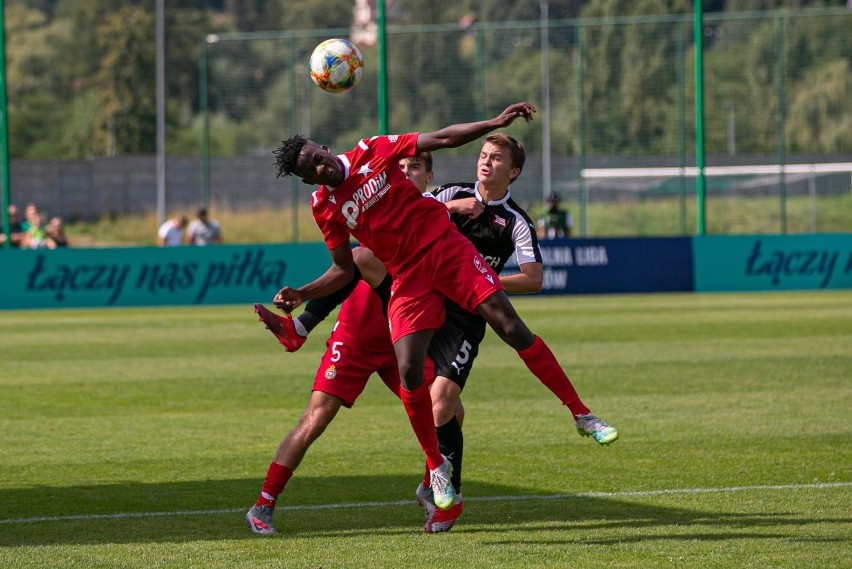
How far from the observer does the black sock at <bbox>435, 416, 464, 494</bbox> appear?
7.83 meters

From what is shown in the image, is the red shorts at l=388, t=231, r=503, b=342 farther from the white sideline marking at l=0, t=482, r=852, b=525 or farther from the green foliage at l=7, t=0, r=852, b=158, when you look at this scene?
the green foliage at l=7, t=0, r=852, b=158

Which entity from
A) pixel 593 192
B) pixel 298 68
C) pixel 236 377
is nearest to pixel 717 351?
pixel 236 377

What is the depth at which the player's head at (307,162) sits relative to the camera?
705cm

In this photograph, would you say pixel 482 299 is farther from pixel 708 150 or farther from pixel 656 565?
pixel 708 150

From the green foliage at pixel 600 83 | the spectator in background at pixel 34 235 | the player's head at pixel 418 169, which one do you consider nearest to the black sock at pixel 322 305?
the player's head at pixel 418 169

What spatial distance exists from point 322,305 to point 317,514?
1.21 metres

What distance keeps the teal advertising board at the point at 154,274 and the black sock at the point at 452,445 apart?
651 inches

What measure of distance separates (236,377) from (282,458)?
7.28m

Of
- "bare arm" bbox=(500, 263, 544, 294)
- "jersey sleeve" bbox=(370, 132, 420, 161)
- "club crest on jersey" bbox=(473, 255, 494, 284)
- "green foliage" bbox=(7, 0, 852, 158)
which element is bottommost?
"bare arm" bbox=(500, 263, 544, 294)

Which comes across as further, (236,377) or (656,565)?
(236,377)

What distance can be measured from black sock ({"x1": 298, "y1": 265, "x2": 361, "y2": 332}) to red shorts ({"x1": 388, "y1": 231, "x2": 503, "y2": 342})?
48cm

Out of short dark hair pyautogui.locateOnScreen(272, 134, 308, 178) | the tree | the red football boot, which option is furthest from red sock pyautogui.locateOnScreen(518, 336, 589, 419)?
the tree

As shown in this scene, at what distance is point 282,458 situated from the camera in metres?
7.52

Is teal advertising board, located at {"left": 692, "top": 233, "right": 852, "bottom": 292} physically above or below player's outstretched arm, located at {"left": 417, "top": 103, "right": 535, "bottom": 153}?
below
